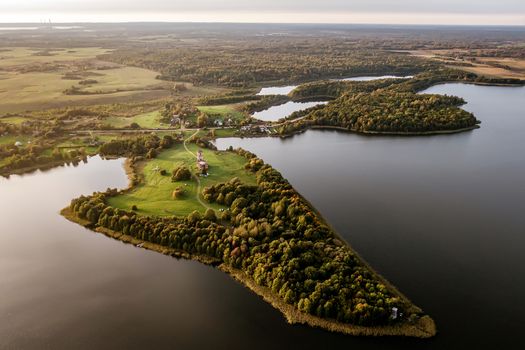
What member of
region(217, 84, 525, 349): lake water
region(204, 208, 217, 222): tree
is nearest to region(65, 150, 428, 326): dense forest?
region(204, 208, 217, 222): tree

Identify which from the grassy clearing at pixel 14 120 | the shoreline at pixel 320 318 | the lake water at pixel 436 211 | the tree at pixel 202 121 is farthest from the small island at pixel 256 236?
the grassy clearing at pixel 14 120

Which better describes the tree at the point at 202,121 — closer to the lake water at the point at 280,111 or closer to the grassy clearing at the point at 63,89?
the lake water at the point at 280,111

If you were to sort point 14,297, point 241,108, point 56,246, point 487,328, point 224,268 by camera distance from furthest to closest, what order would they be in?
1. point 241,108
2. point 56,246
3. point 224,268
4. point 14,297
5. point 487,328

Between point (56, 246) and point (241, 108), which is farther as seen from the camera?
point (241, 108)

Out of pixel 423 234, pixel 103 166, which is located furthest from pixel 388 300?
pixel 103 166

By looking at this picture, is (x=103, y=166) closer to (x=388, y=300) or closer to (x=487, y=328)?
(x=388, y=300)

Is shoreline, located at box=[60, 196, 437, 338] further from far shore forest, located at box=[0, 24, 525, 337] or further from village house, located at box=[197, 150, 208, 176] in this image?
village house, located at box=[197, 150, 208, 176]
